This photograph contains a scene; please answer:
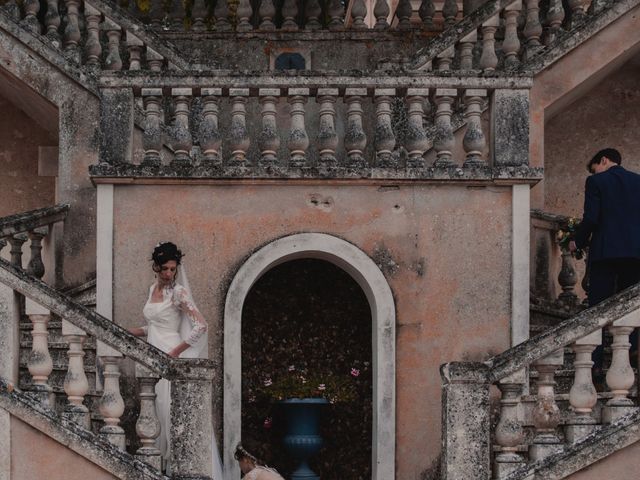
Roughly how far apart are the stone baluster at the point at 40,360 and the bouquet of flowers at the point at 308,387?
95.2 inches

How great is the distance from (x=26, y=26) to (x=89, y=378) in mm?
3512

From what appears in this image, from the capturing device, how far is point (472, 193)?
11.0m

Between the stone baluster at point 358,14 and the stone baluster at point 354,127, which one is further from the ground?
the stone baluster at point 358,14

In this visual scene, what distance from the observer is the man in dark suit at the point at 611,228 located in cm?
1041

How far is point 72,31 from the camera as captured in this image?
12.6 meters

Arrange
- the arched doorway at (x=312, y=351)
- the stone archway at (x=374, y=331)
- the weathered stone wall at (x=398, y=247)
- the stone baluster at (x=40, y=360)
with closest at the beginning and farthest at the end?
the stone baluster at (x=40, y=360) < the stone archway at (x=374, y=331) < the weathered stone wall at (x=398, y=247) < the arched doorway at (x=312, y=351)

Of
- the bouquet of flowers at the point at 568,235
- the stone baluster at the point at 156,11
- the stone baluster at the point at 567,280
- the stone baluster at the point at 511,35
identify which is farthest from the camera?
the stone baluster at the point at 156,11

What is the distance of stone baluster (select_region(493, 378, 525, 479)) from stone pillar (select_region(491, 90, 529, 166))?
2.54 m

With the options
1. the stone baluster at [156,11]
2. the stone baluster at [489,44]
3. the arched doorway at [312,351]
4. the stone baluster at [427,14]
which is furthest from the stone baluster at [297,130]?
the stone baluster at [156,11]

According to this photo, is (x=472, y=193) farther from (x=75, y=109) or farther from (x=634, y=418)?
(x=75, y=109)

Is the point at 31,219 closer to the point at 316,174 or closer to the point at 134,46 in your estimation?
the point at 134,46

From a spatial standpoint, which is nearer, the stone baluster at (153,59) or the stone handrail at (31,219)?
the stone handrail at (31,219)

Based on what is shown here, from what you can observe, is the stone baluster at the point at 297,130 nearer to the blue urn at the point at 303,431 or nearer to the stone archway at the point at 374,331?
the stone archway at the point at 374,331

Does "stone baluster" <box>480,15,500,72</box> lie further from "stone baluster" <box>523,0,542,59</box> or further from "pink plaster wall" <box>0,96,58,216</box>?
"pink plaster wall" <box>0,96,58,216</box>
